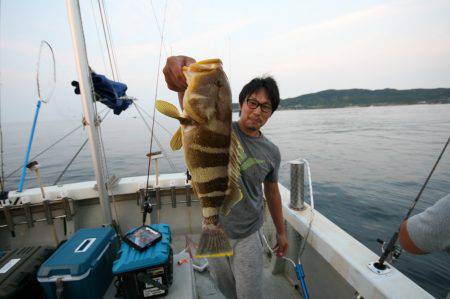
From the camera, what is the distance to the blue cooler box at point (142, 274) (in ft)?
8.76

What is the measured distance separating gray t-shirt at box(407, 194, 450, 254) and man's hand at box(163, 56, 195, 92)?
191cm

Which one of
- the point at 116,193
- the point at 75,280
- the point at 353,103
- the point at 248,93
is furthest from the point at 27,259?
the point at 353,103

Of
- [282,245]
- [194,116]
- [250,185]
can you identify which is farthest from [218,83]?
[282,245]

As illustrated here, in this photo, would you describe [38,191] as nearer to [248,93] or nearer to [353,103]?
[248,93]

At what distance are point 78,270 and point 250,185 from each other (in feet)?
7.12

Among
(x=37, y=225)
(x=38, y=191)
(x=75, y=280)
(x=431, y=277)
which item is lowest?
(x=431, y=277)

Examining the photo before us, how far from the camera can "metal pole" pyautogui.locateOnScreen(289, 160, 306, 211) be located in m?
3.46

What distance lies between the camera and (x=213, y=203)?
1871 mm

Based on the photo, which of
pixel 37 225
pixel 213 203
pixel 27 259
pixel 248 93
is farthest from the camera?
pixel 37 225

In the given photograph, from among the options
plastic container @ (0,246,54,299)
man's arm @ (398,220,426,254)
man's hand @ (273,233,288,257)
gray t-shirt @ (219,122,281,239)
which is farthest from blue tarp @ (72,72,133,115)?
man's arm @ (398,220,426,254)

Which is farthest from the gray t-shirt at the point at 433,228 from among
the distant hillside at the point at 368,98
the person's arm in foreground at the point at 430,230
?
the distant hillside at the point at 368,98

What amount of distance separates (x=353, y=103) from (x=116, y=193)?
130800 mm

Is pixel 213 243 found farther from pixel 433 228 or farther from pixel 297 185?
pixel 297 185

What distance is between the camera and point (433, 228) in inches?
54.8
